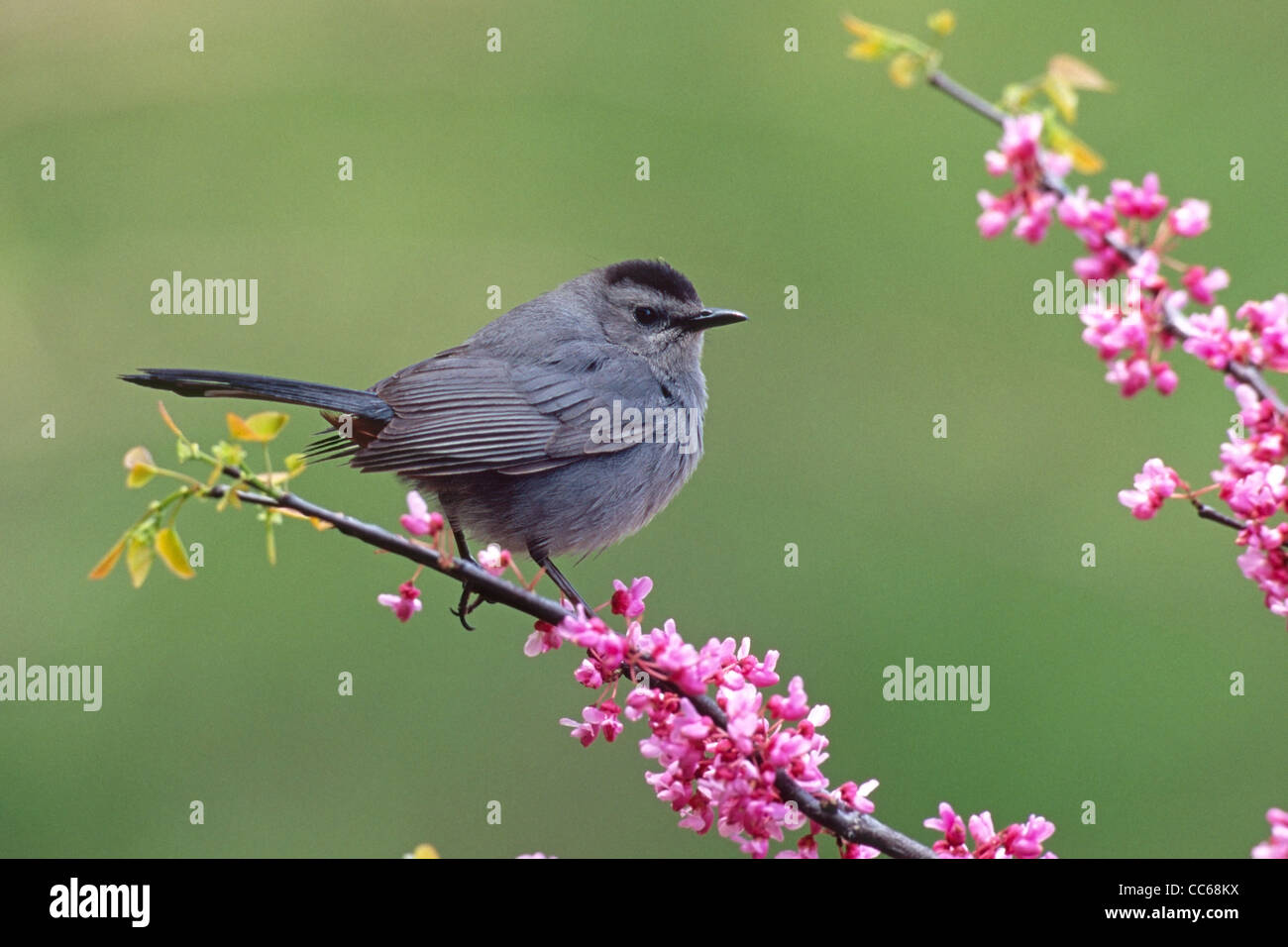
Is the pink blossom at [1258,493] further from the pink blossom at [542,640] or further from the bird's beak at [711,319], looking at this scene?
the bird's beak at [711,319]

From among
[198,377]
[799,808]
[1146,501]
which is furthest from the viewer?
[198,377]

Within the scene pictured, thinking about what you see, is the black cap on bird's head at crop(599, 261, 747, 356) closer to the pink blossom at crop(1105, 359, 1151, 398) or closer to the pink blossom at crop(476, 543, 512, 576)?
the pink blossom at crop(476, 543, 512, 576)

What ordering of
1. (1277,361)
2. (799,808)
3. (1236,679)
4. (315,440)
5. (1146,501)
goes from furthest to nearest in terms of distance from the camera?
1. (1236,679)
2. (315,440)
3. (799,808)
4. (1146,501)
5. (1277,361)

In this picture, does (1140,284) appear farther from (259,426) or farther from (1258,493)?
(259,426)

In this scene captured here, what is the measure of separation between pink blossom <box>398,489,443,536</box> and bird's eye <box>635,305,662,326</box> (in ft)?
7.68

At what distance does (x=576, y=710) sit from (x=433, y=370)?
2186 millimetres

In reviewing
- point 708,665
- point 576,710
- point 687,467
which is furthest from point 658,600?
point 708,665

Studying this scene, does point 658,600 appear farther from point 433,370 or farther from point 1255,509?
point 1255,509

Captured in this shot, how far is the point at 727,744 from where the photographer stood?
67.6 inches

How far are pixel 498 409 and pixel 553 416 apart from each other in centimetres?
16

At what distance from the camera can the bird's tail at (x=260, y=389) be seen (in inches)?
88.0

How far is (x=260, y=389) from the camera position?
2629 millimetres

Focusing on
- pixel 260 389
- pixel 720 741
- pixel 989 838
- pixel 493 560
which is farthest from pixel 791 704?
pixel 260 389

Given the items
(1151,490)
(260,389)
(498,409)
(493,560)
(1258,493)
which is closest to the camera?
(1258,493)
